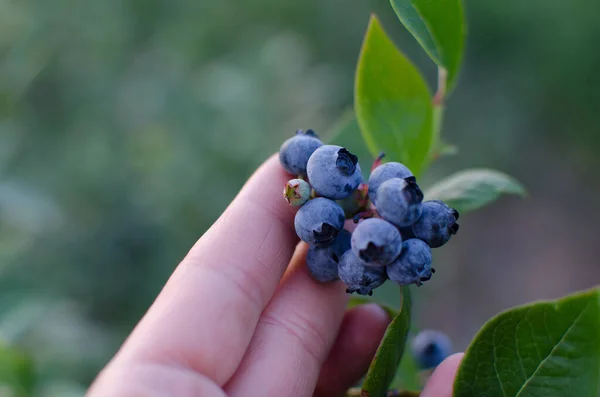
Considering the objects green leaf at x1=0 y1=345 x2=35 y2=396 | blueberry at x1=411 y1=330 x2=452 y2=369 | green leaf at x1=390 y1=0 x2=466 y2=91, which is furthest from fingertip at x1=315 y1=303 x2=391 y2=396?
green leaf at x1=0 y1=345 x2=35 y2=396

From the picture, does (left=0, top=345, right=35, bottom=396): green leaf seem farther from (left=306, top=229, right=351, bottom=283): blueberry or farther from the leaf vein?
the leaf vein

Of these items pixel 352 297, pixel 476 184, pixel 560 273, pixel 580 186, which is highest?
pixel 580 186

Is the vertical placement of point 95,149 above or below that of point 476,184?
above

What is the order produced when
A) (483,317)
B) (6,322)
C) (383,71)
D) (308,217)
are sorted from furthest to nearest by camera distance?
(483,317), (6,322), (383,71), (308,217)

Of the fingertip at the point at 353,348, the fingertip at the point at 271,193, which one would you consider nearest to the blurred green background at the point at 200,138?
the fingertip at the point at 353,348

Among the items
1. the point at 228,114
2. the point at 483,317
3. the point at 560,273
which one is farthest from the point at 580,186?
the point at 228,114

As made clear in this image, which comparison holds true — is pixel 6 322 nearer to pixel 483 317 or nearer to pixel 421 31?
pixel 421 31
